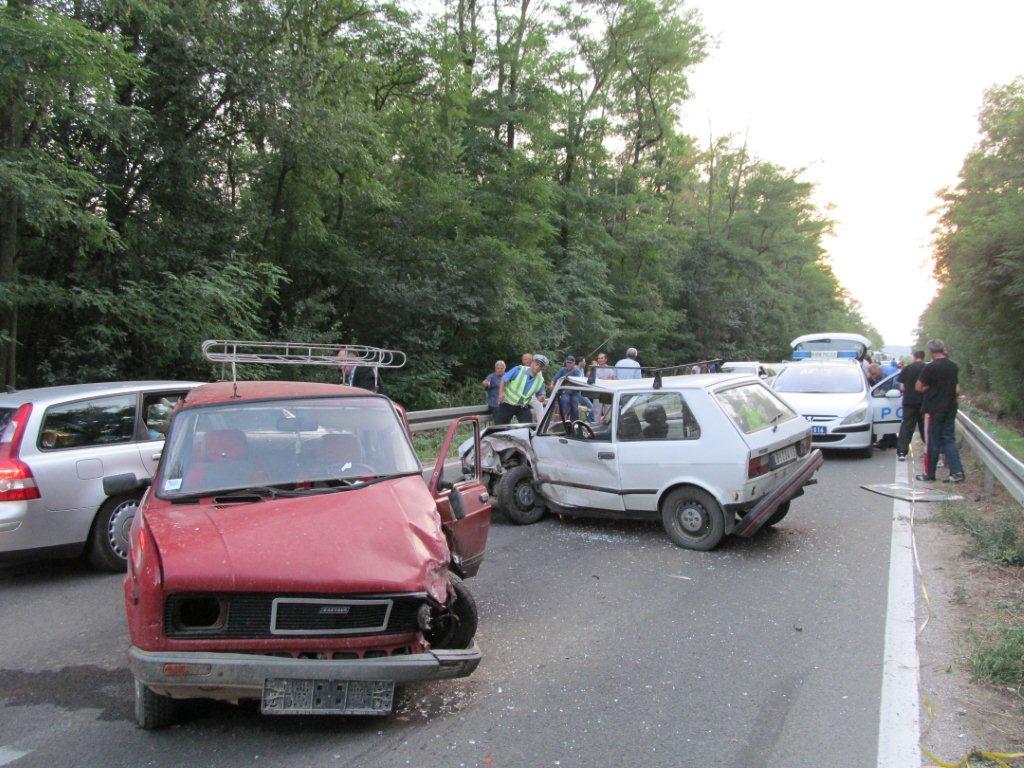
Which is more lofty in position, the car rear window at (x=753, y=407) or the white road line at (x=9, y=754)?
the car rear window at (x=753, y=407)

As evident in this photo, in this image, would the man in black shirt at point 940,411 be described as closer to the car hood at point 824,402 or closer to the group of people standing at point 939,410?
the group of people standing at point 939,410

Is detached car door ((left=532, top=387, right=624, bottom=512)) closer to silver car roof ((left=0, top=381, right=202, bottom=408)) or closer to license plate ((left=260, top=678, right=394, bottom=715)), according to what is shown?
silver car roof ((left=0, top=381, right=202, bottom=408))

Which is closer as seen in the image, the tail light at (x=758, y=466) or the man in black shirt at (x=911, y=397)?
the tail light at (x=758, y=466)

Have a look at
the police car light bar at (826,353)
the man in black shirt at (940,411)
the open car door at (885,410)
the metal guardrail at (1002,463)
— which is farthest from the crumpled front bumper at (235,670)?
the police car light bar at (826,353)

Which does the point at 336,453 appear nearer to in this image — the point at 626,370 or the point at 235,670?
the point at 235,670

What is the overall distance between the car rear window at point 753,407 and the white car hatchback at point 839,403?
454 centimetres

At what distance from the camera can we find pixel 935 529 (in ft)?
25.8

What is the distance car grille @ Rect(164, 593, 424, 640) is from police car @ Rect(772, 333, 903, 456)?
10.1 m

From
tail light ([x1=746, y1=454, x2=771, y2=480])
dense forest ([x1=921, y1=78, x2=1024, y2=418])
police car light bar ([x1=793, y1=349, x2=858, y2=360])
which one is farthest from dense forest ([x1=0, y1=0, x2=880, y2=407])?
tail light ([x1=746, y1=454, x2=771, y2=480])

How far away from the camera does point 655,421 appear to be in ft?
24.6

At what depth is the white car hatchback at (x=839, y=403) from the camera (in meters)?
12.8

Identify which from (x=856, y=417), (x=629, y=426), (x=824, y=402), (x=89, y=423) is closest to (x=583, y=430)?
(x=629, y=426)

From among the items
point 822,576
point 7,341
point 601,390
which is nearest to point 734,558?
point 822,576

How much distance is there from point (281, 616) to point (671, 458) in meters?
4.62
